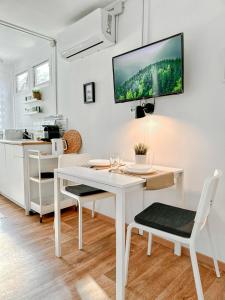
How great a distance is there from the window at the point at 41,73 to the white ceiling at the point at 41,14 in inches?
15.3

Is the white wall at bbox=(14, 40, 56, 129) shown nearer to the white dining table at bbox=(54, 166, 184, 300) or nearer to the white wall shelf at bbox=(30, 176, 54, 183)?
the white wall shelf at bbox=(30, 176, 54, 183)

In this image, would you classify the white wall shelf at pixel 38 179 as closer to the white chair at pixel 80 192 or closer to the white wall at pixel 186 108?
the white chair at pixel 80 192

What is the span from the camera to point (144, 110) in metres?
2.04

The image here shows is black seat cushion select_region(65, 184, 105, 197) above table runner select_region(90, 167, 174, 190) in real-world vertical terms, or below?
below

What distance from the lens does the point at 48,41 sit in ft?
10.5

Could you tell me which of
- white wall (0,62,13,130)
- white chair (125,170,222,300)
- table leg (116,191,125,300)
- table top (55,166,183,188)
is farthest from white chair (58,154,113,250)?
white wall (0,62,13,130)

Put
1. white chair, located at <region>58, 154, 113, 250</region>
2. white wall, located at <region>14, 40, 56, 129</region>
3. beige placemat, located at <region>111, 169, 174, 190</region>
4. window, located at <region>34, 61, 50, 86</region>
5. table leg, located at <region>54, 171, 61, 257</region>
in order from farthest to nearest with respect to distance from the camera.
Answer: window, located at <region>34, 61, 50, 86</region> → white wall, located at <region>14, 40, 56, 129</region> → white chair, located at <region>58, 154, 113, 250</region> → table leg, located at <region>54, 171, 61, 257</region> → beige placemat, located at <region>111, 169, 174, 190</region>

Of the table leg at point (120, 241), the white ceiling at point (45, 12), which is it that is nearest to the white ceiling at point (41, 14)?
the white ceiling at point (45, 12)

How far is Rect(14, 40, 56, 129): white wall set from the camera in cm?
329

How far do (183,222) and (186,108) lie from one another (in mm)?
969

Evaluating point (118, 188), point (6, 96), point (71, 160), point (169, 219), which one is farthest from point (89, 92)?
point (6, 96)

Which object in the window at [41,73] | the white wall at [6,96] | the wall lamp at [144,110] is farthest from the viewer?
the white wall at [6,96]

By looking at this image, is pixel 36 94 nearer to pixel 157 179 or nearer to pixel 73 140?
pixel 73 140

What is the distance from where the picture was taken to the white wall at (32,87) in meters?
3.29
